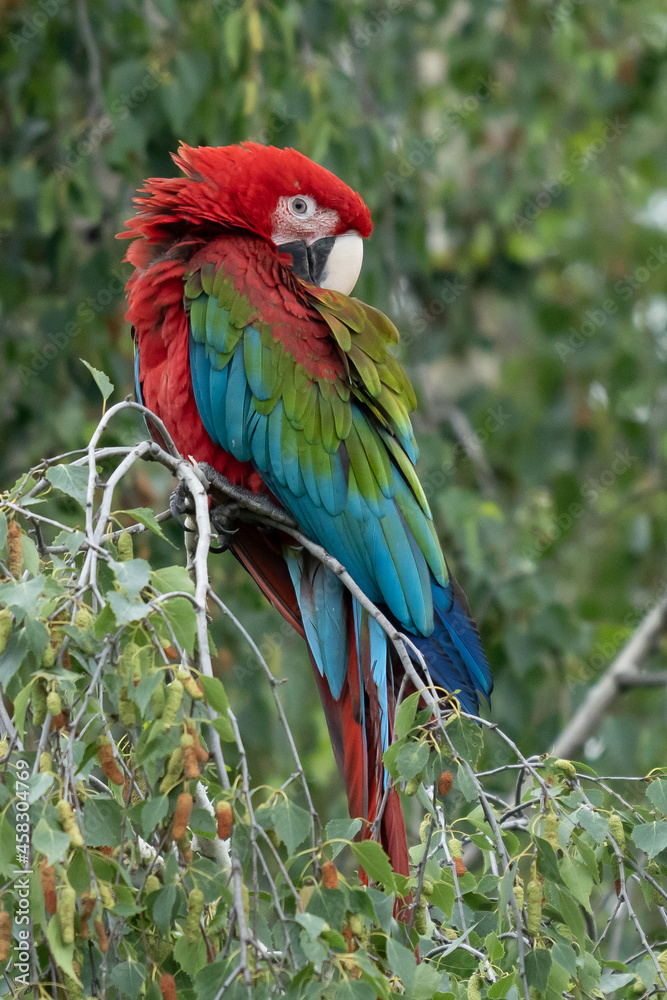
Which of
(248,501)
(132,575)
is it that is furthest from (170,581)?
(248,501)

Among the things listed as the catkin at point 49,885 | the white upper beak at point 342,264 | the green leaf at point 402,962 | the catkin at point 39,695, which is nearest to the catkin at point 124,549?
the catkin at point 39,695

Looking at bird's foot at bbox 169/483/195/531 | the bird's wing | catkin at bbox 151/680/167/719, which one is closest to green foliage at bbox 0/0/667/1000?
catkin at bbox 151/680/167/719

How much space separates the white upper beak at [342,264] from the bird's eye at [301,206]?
0.22ft

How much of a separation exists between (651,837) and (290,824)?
31 centimetres

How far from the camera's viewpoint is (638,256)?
2889mm

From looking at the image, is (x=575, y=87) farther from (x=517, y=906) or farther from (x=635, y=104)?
(x=517, y=906)

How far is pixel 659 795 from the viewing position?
2.73ft

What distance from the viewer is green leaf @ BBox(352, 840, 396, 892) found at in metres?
0.74

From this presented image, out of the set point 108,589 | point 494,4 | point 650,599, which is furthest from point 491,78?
point 108,589

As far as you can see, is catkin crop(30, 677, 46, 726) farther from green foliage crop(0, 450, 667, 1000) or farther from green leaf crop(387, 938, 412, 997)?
green leaf crop(387, 938, 412, 997)

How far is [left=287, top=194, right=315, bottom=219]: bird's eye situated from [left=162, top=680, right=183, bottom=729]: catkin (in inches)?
41.8

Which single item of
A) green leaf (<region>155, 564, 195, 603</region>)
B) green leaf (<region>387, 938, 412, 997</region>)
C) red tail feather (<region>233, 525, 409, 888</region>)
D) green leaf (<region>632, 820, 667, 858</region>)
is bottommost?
red tail feather (<region>233, 525, 409, 888</region>)

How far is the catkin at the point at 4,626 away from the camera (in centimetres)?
71

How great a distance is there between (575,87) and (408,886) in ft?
9.87
